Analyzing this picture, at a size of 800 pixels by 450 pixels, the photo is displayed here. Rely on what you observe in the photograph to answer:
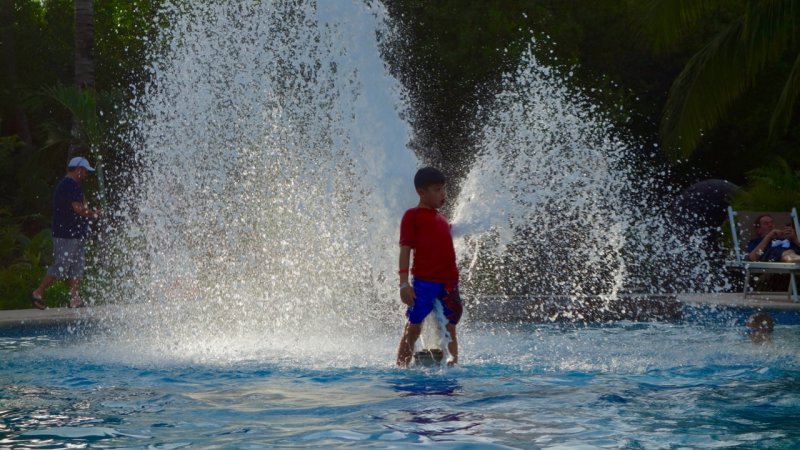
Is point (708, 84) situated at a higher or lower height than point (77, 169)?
higher

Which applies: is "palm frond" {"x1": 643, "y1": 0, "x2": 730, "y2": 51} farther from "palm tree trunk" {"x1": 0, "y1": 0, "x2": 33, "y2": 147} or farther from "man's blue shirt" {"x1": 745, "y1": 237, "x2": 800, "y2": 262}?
"palm tree trunk" {"x1": 0, "y1": 0, "x2": 33, "y2": 147}

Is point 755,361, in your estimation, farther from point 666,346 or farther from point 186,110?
point 186,110

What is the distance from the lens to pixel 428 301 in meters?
7.77

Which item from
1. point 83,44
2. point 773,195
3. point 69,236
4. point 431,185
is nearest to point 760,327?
point 431,185

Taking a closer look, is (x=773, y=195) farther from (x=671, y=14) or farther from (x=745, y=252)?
(x=671, y=14)

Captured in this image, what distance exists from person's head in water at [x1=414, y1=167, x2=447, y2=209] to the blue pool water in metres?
1.17

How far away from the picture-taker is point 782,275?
15.1 metres

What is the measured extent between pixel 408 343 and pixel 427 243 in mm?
730

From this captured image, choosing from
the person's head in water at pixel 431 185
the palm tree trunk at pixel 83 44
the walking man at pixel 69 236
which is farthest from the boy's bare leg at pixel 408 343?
the palm tree trunk at pixel 83 44

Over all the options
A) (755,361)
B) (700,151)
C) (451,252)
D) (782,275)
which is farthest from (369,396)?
(700,151)

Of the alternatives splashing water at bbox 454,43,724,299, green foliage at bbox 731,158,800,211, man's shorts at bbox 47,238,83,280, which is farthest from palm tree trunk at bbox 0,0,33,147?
green foliage at bbox 731,158,800,211

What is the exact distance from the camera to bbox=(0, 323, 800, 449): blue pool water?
5.66 meters

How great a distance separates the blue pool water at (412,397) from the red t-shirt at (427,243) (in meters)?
0.68

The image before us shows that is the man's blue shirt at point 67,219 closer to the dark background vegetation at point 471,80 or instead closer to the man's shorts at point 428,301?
the man's shorts at point 428,301
